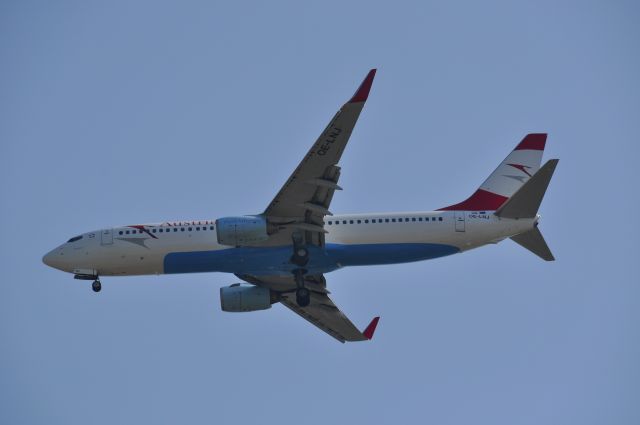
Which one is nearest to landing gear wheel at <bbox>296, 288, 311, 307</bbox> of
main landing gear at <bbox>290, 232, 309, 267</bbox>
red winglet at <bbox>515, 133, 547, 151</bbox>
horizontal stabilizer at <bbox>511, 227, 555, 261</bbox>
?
main landing gear at <bbox>290, 232, 309, 267</bbox>

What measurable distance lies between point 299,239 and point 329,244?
1667 millimetres

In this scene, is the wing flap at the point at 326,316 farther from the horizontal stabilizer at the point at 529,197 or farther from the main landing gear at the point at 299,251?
the horizontal stabilizer at the point at 529,197

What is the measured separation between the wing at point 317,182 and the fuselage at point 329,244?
46.8 inches

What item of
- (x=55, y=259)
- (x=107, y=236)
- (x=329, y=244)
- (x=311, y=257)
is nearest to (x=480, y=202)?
(x=329, y=244)

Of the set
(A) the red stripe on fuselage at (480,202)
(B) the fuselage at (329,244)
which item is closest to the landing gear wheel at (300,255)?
(B) the fuselage at (329,244)

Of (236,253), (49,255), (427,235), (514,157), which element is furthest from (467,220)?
(49,255)

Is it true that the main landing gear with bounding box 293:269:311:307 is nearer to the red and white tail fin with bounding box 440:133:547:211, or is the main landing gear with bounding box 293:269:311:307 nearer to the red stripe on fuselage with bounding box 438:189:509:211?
the red stripe on fuselage with bounding box 438:189:509:211

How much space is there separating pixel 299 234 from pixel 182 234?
5.91m

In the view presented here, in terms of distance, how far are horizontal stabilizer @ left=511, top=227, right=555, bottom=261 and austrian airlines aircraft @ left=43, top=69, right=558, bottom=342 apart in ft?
0.15

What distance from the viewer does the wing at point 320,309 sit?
55.3m

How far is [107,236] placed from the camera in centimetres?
5341

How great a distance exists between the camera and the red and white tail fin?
5400 centimetres

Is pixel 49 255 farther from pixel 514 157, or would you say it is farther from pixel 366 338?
pixel 514 157

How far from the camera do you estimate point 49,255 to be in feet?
179
